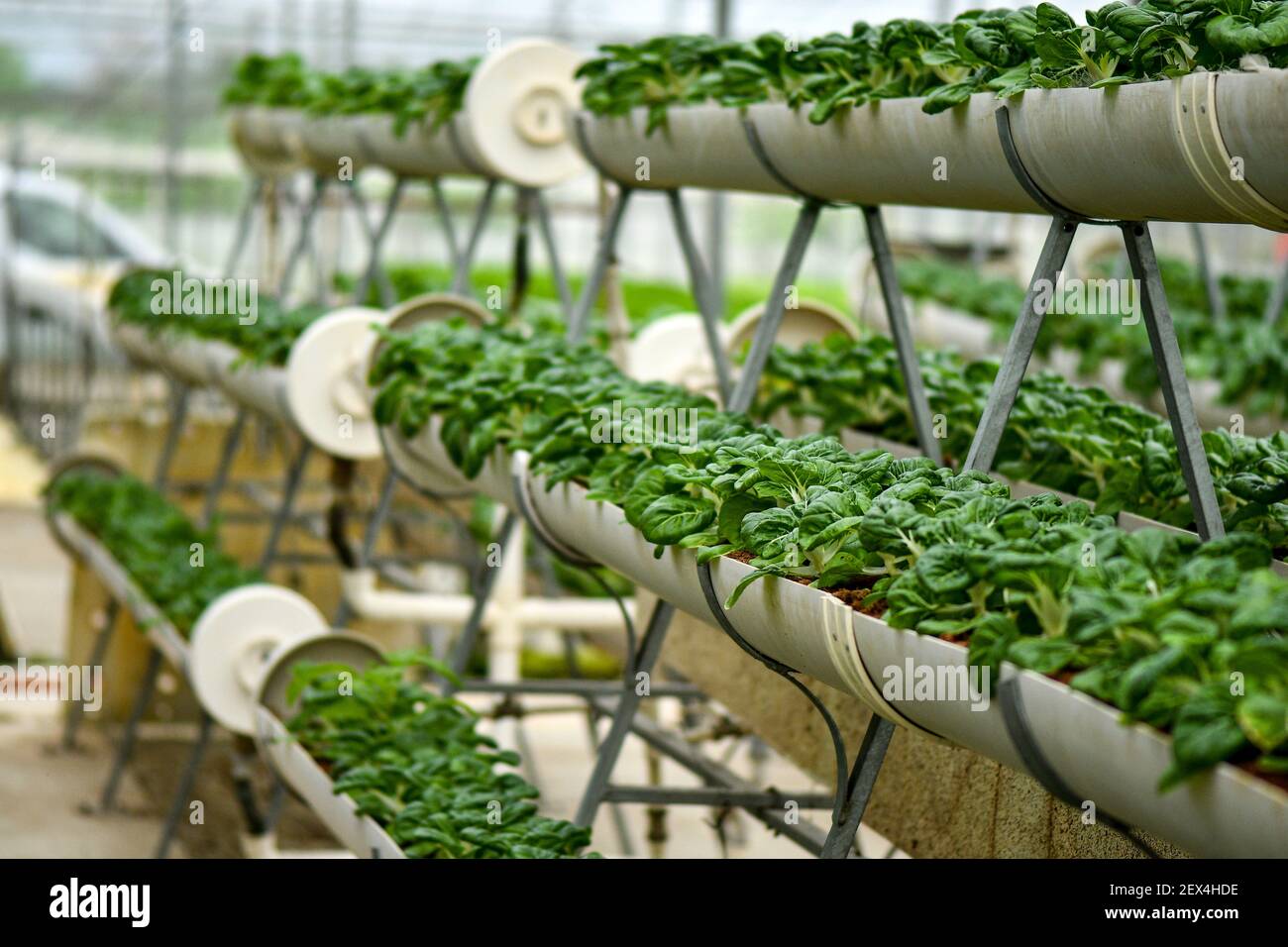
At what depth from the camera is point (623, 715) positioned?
322 cm

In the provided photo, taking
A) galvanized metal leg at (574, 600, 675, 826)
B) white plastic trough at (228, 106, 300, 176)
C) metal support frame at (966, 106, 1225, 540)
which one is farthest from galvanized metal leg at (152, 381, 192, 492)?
metal support frame at (966, 106, 1225, 540)

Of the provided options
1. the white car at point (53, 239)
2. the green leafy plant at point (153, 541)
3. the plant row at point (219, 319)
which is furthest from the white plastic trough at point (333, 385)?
the white car at point (53, 239)

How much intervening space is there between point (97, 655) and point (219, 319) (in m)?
1.69

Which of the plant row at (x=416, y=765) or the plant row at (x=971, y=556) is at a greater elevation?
the plant row at (x=971, y=556)

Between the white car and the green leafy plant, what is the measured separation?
12.9ft

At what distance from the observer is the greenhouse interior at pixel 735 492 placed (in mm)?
1841

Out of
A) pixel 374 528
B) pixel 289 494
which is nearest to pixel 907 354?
pixel 374 528

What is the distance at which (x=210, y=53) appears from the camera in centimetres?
1148

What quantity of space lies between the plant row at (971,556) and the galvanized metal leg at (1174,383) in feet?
0.54

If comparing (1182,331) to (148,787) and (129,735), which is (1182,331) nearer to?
(129,735)

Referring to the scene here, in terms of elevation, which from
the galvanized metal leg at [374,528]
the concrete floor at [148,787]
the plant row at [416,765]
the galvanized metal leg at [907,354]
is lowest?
the concrete floor at [148,787]

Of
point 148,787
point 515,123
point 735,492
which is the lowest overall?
point 148,787

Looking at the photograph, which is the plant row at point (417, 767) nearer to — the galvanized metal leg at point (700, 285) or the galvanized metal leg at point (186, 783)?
the galvanized metal leg at point (700, 285)

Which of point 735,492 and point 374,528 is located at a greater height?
point 735,492
